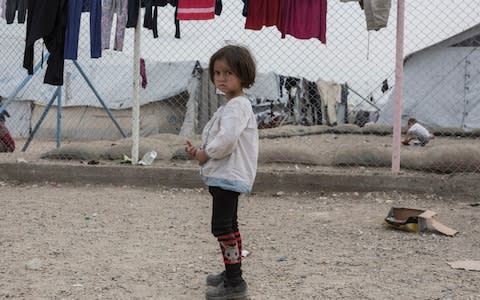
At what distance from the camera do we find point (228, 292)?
2.38 m

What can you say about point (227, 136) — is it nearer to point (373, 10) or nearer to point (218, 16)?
point (373, 10)

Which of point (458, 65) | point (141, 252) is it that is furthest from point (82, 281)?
point (458, 65)

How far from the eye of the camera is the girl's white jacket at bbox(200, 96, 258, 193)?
7.58 feet

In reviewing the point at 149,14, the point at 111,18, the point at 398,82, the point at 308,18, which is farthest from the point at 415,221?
the point at 111,18

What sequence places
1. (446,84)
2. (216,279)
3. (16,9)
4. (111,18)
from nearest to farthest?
(216,279)
(111,18)
(16,9)
(446,84)

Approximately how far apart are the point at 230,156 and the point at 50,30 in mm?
4039

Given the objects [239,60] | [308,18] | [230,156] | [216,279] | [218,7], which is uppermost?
[218,7]

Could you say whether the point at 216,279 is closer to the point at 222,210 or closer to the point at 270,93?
the point at 222,210

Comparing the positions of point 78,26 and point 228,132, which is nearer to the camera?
point 228,132

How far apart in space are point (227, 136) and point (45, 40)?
417cm

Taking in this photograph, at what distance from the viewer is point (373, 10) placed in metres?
A: 4.93

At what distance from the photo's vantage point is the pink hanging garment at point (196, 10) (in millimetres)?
5613

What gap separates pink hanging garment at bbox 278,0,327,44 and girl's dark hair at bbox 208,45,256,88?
10.3ft

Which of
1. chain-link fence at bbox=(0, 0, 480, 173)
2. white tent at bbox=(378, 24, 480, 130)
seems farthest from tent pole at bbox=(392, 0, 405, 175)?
white tent at bbox=(378, 24, 480, 130)
